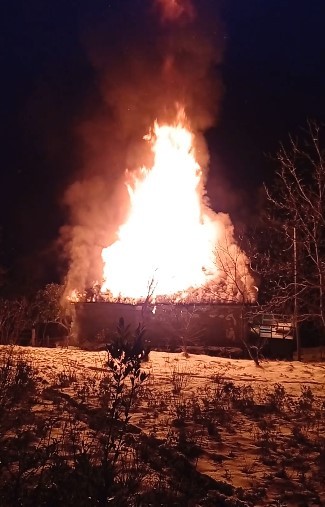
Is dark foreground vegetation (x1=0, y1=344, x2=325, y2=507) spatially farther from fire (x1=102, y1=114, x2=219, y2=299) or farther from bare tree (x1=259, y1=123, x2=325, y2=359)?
fire (x1=102, y1=114, x2=219, y2=299)

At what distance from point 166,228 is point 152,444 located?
17.7m

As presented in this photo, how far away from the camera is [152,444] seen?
5.73m

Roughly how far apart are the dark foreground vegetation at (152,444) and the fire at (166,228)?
43.0 ft

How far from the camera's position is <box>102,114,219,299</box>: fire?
2216 cm

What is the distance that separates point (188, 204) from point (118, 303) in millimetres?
6341

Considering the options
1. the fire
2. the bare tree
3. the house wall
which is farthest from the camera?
the fire

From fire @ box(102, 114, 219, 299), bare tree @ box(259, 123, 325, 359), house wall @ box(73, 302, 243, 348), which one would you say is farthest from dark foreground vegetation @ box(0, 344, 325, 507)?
fire @ box(102, 114, 219, 299)

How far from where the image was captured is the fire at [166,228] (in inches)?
872

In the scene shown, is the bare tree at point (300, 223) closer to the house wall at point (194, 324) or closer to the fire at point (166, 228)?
the house wall at point (194, 324)

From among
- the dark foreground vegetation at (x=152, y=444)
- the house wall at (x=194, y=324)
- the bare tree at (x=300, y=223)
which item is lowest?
the dark foreground vegetation at (x=152, y=444)

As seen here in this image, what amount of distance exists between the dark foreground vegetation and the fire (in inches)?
516

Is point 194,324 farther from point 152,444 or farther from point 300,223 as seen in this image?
point 152,444

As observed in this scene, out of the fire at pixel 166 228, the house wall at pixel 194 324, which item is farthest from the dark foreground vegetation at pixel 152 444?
the fire at pixel 166 228

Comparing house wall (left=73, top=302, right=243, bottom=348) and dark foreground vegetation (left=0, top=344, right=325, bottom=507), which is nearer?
dark foreground vegetation (left=0, top=344, right=325, bottom=507)
